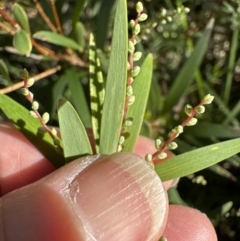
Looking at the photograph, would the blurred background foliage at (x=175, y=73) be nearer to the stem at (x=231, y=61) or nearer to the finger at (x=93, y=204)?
the stem at (x=231, y=61)

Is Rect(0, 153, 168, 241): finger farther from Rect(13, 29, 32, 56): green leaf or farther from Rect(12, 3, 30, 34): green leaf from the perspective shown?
Rect(12, 3, 30, 34): green leaf

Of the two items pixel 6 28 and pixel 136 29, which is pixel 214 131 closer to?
pixel 136 29

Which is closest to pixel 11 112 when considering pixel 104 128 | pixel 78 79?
pixel 104 128

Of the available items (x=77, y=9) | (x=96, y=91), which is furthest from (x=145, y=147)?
(x=77, y=9)

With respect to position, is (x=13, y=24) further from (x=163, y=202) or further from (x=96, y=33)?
(x=163, y=202)

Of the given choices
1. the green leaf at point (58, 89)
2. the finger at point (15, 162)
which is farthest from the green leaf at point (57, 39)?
the finger at point (15, 162)

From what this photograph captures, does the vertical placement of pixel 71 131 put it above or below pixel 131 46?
below
